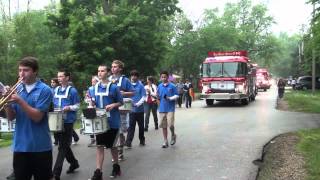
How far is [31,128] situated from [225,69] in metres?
23.8

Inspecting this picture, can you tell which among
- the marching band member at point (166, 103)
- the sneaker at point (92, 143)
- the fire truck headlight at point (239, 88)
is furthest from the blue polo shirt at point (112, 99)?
the fire truck headlight at point (239, 88)

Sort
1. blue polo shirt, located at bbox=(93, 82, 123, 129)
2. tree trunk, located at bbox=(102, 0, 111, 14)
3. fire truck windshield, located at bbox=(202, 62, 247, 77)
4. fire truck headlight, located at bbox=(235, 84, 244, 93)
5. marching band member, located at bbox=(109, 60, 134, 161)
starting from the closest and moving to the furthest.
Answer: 1. blue polo shirt, located at bbox=(93, 82, 123, 129)
2. marching band member, located at bbox=(109, 60, 134, 161)
3. fire truck headlight, located at bbox=(235, 84, 244, 93)
4. fire truck windshield, located at bbox=(202, 62, 247, 77)
5. tree trunk, located at bbox=(102, 0, 111, 14)

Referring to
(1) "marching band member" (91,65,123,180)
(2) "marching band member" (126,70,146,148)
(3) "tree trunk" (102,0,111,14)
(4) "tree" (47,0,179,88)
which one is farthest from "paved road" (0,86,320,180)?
(3) "tree trunk" (102,0,111,14)

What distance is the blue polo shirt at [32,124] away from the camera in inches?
214

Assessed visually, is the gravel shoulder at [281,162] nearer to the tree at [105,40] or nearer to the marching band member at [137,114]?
the marching band member at [137,114]

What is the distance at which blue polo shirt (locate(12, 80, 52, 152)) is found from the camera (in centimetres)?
544

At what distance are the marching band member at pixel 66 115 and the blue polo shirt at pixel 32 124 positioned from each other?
3214 millimetres

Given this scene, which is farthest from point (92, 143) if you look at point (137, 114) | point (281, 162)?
point (281, 162)

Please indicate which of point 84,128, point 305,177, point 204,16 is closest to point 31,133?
point 84,128

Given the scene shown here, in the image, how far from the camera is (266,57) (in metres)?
95.8

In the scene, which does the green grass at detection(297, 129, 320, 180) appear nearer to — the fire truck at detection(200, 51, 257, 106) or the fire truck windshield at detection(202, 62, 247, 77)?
the fire truck at detection(200, 51, 257, 106)

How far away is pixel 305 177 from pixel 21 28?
3909 centimetres

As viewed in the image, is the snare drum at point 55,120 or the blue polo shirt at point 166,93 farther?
the blue polo shirt at point 166,93

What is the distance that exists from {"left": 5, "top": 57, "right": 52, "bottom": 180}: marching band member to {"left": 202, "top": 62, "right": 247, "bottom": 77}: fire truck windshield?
77.2 feet
